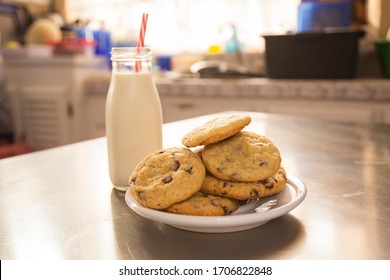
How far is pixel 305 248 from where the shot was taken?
0.48 metres

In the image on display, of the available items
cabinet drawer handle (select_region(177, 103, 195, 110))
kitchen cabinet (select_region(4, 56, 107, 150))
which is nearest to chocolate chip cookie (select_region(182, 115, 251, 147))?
cabinet drawer handle (select_region(177, 103, 195, 110))

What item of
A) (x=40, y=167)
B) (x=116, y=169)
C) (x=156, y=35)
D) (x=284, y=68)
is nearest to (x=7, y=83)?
(x=156, y=35)

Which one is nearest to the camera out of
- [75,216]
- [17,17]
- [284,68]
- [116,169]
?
[75,216]

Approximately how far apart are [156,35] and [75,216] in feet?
9.04

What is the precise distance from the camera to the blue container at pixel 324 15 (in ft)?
7.44

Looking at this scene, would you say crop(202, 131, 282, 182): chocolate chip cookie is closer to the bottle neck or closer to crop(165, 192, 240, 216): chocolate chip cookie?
crop(165, 192, 240, 216): chocolate chip cookie

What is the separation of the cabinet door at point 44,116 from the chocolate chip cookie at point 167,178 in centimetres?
213

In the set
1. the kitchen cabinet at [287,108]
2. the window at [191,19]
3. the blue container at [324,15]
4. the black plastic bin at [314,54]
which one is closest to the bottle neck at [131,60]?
the kitchen cabinet at [287,108]

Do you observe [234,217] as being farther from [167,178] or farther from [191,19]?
[191,19]

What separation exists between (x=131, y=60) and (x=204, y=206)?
311 mm

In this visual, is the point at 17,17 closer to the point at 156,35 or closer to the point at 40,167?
the point at 156,35

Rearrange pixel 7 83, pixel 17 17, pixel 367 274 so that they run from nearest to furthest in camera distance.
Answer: pixel 367 274 < pixel 7 83 < pixel 17 17

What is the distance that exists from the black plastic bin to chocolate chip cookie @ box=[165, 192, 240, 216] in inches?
69.1

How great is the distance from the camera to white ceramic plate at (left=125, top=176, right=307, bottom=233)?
0.48 m
